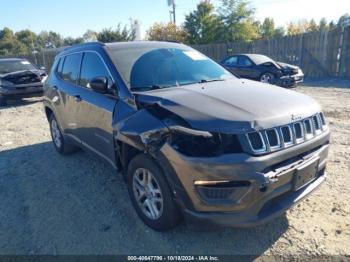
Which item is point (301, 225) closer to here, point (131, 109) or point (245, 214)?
point (245, 214)

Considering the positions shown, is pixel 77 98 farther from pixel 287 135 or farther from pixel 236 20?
pixel 236 20

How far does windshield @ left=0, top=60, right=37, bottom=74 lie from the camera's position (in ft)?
40.4

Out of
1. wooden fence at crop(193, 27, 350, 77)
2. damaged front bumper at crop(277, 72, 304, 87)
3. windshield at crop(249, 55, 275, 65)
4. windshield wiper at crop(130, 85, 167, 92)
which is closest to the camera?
windshield wiper at crop(130, 85, 167, 92)

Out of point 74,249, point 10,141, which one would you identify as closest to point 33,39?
point 10,141

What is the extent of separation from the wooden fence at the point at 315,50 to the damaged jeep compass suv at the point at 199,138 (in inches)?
567

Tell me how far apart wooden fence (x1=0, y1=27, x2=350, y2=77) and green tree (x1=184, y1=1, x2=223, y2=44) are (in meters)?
13.2

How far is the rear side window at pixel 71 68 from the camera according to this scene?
15.6 feet

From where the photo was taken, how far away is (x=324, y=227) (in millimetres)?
3221

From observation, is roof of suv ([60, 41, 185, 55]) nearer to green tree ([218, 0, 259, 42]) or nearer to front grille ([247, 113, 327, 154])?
front grille ([247, 113, 327, 154])

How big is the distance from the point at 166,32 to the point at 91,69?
3752 cm

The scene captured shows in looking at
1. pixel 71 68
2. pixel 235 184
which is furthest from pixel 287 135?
pixel 71 68

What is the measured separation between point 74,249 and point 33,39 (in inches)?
3434

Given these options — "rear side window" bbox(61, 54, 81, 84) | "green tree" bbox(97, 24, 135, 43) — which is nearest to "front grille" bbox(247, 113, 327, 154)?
"rear side window" bbox(61, 54, 81, 84)

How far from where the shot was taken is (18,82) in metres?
11.7
